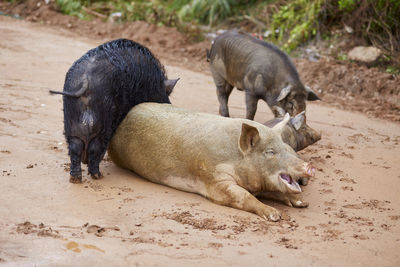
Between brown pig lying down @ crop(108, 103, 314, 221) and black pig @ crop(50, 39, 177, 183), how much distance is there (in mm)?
327

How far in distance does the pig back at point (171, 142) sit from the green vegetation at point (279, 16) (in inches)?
270

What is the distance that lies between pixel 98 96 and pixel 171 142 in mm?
839

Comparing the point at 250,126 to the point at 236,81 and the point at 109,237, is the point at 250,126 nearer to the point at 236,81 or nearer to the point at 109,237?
the point at 109,237

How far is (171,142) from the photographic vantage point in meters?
5.37

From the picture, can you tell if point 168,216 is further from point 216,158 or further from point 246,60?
point 246,60

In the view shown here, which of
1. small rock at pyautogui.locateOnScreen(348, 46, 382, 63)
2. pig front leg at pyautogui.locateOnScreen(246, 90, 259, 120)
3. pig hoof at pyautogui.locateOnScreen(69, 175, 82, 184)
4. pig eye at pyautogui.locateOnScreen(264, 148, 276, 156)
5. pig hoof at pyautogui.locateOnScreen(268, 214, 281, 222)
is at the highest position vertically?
pig eye at pyautogui.locateOnScreen(264, 148, 276, 156)

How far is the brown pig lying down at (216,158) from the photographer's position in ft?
16.3

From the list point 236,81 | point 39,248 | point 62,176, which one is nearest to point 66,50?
point 236,81

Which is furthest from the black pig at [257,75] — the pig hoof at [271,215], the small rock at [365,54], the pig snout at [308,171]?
the small rock at [365,54]

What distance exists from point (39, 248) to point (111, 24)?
38.4 ft

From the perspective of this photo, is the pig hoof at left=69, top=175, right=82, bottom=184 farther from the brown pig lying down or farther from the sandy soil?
the brown pig lying down

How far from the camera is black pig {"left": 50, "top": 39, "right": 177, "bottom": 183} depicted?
5191 mm

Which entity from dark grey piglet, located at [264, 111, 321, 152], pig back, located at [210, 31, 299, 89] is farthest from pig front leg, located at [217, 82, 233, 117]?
dark grey piglet, located at [264, 111, 321, 152]

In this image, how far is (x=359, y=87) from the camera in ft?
35.2
